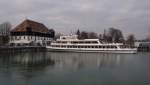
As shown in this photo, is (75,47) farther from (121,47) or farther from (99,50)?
(121,47)

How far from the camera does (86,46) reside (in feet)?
202

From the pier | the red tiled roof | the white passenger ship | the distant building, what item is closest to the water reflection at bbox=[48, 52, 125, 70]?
the white passenger ship

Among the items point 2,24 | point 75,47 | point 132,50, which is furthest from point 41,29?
point 132,50

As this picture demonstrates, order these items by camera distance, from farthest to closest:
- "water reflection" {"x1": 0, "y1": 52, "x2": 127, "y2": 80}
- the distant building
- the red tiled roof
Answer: the red tiled roof, the distant building, "water reflection" {"x1": 0, "y1": 52, "x2": 127, "y2": 80}

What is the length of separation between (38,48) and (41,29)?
22.6m

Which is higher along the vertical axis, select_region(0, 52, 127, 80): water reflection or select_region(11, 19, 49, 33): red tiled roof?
select_region(11, 19, 49, 33): red tiled roof

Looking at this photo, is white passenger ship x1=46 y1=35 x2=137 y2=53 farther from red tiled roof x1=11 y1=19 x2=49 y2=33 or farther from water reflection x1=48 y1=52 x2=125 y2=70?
red tiled roof x1=11 y1=19 x2=49 y2=33

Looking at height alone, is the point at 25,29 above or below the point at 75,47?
above

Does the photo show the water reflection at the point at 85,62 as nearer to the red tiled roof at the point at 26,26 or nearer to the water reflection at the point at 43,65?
the water reflection at the point at 43,65

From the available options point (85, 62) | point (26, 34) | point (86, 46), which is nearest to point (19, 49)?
point (86, 46)

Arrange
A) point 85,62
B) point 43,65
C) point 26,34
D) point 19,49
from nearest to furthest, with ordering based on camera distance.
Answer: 1. point 43,65
2. point 85,62
3. point 19,49
4. point 26,34

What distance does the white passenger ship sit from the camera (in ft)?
189

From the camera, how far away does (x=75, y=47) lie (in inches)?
2484

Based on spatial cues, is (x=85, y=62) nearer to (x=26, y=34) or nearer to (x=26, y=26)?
(x=26, y=34)
